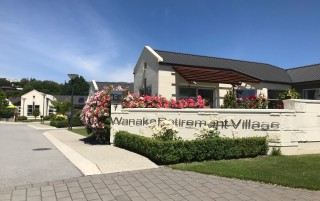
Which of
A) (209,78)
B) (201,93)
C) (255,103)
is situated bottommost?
(255,103)

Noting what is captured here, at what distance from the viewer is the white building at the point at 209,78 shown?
55.8 feet

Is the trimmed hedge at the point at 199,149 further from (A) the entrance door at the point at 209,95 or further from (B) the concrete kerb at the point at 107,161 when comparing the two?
(A) the entrance door at the point at 209,95

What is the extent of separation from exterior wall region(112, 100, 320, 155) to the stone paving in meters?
3.35

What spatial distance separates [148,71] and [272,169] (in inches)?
484

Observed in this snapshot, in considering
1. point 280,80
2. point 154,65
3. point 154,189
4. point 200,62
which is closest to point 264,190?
point 154,189

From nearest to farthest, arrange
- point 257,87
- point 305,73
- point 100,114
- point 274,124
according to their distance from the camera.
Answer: point 274,124 → point 100,114 → point 257,87 → point 305,73

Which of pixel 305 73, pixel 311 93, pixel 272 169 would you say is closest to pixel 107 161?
pixel 272 169

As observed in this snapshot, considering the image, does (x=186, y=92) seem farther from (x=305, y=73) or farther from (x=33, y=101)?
(x=33, y=101)

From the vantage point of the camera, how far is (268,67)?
23656 millimetres

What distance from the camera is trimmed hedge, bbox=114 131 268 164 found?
8.23 meters

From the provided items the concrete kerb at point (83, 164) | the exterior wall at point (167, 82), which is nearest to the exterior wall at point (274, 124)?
the concrete kerb at point (83, 164)

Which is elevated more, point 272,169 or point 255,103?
point 255,103

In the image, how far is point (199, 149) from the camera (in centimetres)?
859

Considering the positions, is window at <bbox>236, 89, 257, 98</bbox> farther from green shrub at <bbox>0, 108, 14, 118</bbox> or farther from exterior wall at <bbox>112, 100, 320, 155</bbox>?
green shrub at <bbox>0, 108, 14, 118</bbox>
